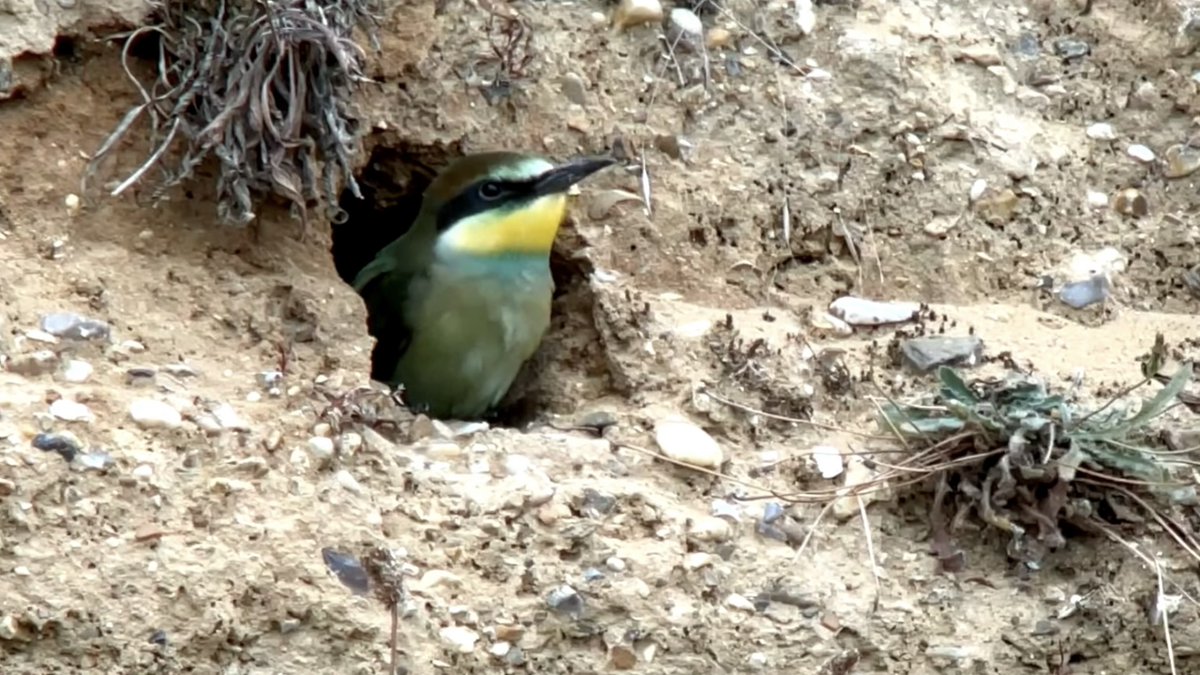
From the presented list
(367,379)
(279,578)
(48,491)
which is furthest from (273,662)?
(367,379)

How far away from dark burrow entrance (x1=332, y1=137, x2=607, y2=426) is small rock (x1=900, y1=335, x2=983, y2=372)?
61 centimetres

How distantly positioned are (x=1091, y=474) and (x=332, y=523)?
1.25m

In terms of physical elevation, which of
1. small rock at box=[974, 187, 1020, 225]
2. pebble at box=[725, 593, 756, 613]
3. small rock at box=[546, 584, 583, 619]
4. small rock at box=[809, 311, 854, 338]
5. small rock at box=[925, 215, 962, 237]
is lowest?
small rock at box=[809, 311, 854, 338]

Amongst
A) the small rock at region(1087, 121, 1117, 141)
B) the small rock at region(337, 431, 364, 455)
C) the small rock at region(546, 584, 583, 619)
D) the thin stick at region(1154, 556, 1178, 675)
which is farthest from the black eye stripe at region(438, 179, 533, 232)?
the thin stick at region(1154, 556, 1178, 675)

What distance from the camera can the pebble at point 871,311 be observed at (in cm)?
411

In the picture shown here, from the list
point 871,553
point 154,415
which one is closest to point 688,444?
point 871,553

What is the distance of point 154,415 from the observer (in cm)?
335

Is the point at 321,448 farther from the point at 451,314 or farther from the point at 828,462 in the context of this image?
the point at 451,314

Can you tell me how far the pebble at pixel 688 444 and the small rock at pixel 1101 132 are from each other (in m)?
1.29

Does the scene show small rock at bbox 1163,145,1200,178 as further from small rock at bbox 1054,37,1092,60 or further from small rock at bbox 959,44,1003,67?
small rock at bbox 959,44,1003,67

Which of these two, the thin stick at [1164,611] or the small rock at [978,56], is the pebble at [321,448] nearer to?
the thin stick at [1164,611]

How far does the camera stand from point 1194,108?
4.55 metres

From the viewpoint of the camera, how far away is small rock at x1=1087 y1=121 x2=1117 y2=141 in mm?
4520

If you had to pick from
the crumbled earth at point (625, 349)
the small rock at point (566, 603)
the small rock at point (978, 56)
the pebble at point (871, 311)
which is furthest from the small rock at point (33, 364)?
the small rock at point (978, 56)
